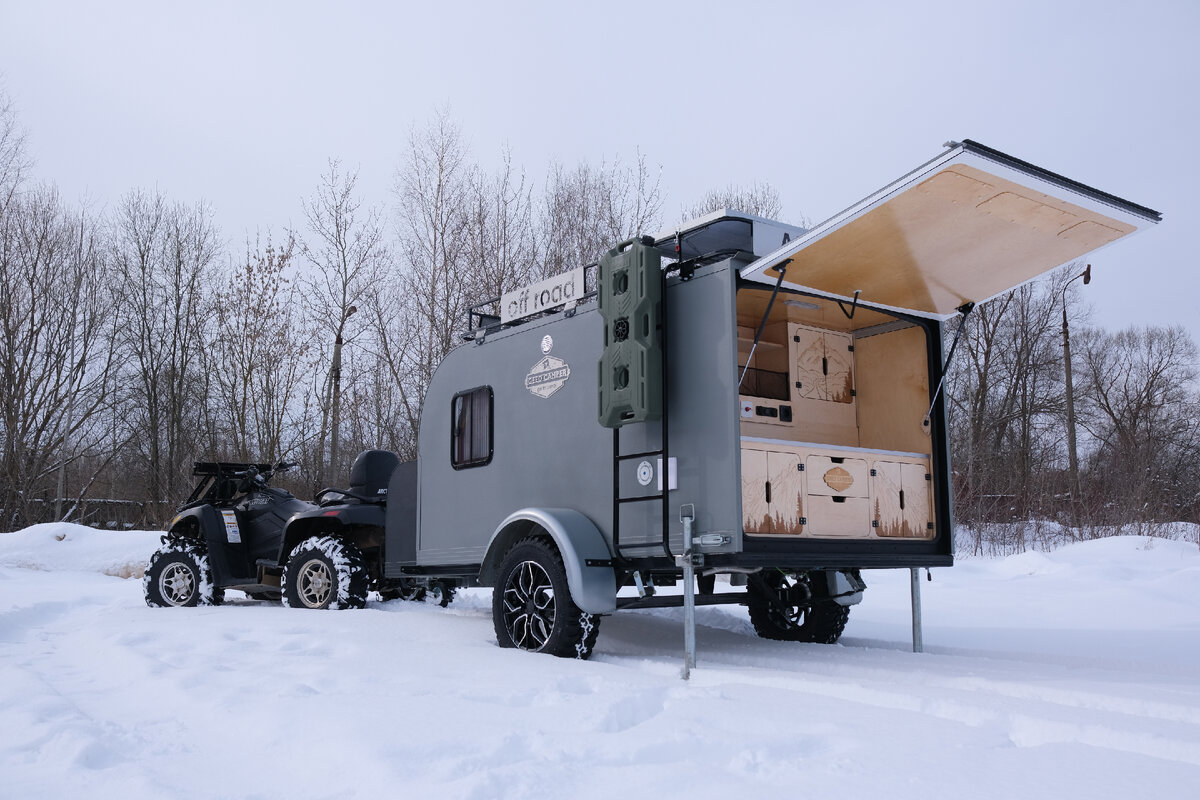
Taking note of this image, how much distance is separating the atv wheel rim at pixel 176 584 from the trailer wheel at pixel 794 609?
630cm

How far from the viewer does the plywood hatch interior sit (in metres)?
4.93

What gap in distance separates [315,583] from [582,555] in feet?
14.4

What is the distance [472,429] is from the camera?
26.0 ft

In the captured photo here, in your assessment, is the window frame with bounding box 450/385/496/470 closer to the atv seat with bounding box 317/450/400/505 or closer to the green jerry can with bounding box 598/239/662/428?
the green jerry can with bounding box 598/239/662/428

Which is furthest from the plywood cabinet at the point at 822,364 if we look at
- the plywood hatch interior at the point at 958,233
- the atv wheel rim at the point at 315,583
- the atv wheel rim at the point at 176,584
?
the atv wheel rim at the point at 176,584

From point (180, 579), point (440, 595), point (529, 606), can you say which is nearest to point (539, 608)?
point (529, 606)

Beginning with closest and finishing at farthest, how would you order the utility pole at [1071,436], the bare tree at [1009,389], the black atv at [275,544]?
the black atv at [275,544] → the utility pole at [1071,436] → the bare tree at [1009,389]

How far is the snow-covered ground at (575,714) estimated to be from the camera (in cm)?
319

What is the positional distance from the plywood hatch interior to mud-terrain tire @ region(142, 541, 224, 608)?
24.6 ft

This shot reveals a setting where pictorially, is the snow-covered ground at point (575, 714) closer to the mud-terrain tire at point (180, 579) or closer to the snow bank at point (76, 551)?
the mud-terrain tire at point (180, 579)

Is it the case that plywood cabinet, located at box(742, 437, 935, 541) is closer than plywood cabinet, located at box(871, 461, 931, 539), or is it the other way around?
plywood cabinet, located at box(742, 437, 935, 541)

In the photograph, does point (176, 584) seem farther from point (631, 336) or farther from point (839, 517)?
point (839, 517)

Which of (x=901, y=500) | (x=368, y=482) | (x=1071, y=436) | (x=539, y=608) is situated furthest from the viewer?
(x=1071, y=436)

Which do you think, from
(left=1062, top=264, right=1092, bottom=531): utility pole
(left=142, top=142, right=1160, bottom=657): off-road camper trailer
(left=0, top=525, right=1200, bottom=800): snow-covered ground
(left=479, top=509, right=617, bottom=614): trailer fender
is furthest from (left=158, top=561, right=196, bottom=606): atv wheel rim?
(left=1062, top=264, right=1092, bottom=531): utility pole
